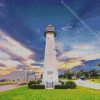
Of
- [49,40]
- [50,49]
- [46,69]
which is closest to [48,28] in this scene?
[49,40]

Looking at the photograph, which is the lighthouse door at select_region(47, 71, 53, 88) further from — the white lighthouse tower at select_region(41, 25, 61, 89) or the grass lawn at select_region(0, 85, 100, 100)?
the grass lawn at select_region(0, 85, 100, 100)

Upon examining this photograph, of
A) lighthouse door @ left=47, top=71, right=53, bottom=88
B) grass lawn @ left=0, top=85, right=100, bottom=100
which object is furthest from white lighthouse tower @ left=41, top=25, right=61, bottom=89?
grass lawn @ left=0, top=85, right=100, bottom=100

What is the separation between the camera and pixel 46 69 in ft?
65.5

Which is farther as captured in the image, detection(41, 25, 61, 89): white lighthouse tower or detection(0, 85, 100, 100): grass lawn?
detection(41, 25, 61, 89): white lighthouse tower

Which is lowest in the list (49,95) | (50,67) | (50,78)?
(49,95)

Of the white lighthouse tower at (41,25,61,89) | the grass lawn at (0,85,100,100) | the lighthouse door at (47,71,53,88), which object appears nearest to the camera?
the grass lawn at (0,85,100,100)

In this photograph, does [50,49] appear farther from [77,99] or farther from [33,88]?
[77,99]

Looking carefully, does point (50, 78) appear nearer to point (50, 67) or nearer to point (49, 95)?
point (50, 67)

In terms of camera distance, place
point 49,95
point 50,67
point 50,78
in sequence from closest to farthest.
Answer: point 49,95
point 50,78
point 50,67

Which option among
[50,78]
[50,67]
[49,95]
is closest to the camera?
[49,95]

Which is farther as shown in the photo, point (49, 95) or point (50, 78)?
point (50, 78)

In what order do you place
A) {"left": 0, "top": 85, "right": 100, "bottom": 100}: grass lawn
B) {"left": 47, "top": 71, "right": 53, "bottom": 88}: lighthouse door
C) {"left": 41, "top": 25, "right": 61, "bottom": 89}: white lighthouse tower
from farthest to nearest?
{"left": 41, "top": 25, "right": 61, "bottom": 89}: white lighthouse tower
{"left": 47, "top": 71, "right": 53, "bottom": 88}: lighthouse door
{"left": 0, "top": 85, "right": 100, "bottom": 100}: grass lawn

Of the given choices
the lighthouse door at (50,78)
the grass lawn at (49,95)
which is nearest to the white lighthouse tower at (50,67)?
the lighthouse door at (50,78)

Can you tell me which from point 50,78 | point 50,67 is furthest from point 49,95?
point 50,67
